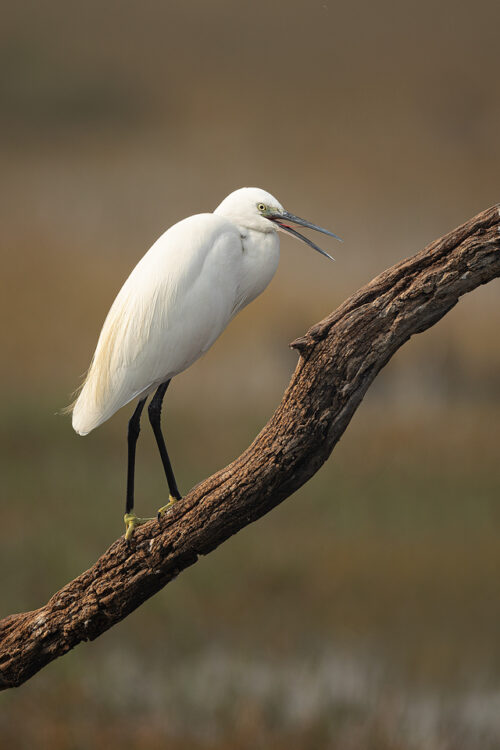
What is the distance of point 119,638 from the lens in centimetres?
311

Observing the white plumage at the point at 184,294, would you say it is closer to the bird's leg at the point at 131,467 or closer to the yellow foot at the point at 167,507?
the bird's leg at the point at 131,467

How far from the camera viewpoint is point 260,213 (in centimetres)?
166

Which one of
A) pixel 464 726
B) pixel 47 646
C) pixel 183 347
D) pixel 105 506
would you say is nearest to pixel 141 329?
pixel 183 347

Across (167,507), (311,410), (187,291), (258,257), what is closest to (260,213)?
(258,257)

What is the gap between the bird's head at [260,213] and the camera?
5.40 feet

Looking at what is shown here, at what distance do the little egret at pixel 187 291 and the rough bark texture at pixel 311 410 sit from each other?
9cm

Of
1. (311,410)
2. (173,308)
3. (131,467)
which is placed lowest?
(311,410)

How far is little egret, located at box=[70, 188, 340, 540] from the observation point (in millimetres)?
1640

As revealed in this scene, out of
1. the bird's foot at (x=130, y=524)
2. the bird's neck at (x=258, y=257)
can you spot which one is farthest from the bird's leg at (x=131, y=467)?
the bird's neck at (x=258, y=257)

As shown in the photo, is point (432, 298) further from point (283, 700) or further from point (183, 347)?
point (283, 700)

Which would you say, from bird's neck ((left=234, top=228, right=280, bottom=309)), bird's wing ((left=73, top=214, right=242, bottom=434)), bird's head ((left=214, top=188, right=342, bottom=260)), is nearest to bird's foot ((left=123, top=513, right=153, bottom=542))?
bird's wing ((left=73, top=214, right=242, bottom=434))

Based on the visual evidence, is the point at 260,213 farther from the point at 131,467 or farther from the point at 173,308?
the point at 131,467

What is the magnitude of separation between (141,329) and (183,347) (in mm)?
94

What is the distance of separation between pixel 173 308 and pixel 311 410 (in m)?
0.41
